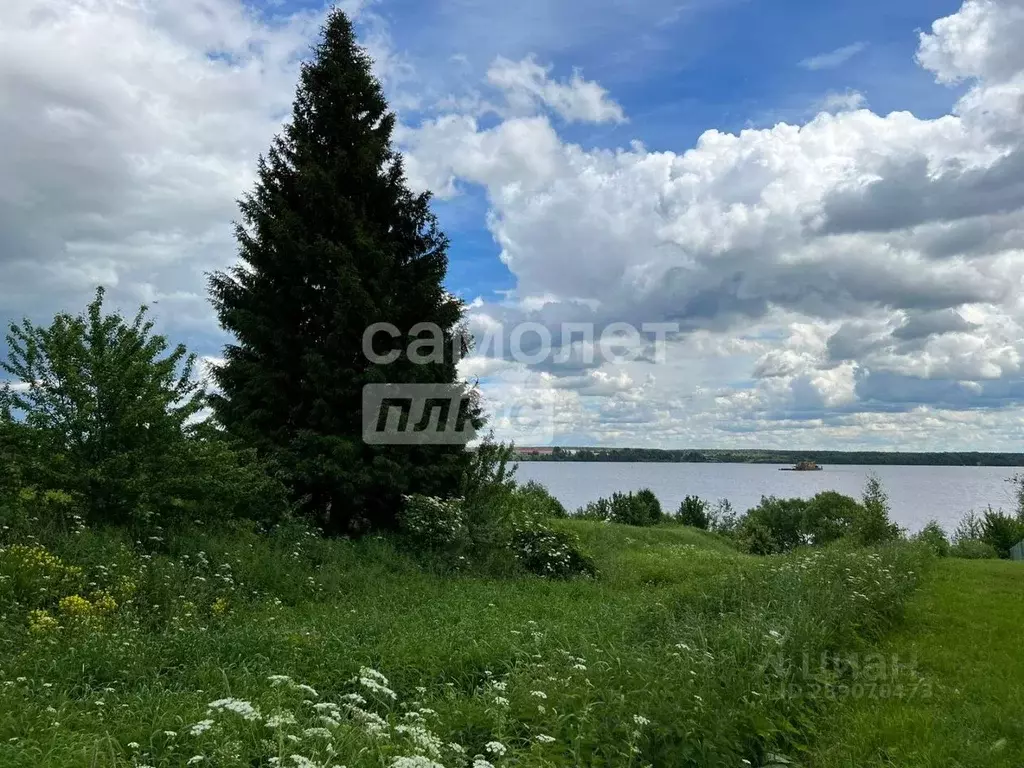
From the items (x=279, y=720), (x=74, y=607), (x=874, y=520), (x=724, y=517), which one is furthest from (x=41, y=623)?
(x=724, y=517)

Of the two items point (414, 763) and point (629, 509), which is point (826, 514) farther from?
point (414, 763)

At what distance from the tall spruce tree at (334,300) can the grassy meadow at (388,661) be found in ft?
11.2

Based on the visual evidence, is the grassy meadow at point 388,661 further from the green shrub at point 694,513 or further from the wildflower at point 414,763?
the green shrub at point 694,513

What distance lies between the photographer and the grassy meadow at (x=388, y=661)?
466 centimetres

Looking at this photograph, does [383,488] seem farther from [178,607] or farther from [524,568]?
[178,607]

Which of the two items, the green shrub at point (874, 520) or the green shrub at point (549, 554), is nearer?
the green shrub at point (549, 554)

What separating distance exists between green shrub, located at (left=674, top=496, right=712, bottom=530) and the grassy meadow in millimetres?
32522

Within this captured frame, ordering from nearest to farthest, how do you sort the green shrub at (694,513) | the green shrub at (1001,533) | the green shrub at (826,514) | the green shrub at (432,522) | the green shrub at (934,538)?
the green shrub at (432,522) < the green shrub at (934,538) < the green shrub at (1001,533) < the green shrub at (826,514) < the green shrub at (694,513)

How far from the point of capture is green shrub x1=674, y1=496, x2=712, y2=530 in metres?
44.5

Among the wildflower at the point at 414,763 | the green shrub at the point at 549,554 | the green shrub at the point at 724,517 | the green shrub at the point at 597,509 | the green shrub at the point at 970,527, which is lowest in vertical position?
the green shrub at the point at 724,517

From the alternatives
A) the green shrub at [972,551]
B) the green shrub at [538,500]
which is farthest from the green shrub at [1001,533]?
the green shrub at [538,500]

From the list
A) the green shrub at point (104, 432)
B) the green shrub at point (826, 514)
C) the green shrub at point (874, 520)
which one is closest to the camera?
the green shrub at point (104, 432)

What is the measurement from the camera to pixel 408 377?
52.4ft

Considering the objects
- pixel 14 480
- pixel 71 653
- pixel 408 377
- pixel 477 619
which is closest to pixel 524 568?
pixel 408 377
